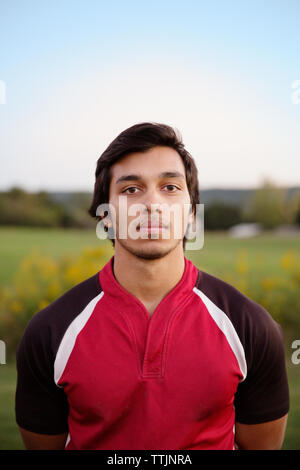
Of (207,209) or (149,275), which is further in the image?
(207,209)

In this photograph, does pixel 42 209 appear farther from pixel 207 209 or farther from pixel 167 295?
pixel 167 295

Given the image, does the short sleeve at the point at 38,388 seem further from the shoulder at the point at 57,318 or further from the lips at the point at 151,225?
the lips at the point at 151,225

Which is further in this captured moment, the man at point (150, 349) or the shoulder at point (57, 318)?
the shoulder at point (57, 318)

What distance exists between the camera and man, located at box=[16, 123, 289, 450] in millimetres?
1491

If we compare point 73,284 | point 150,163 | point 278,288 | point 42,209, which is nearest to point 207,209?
point 278,288

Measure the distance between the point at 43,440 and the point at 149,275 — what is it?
83 centimetres

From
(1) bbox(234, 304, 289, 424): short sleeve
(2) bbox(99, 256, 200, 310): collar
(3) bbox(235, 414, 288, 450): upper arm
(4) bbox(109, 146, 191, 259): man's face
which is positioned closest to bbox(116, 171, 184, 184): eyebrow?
(4) bbox(109, 146, 191, 259): man's face

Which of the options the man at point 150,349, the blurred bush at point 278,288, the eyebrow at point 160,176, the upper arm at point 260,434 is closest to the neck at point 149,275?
the man at point 150,349

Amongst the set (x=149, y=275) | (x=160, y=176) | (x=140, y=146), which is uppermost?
(x=140, y=146)

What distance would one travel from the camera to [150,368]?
1492 mm

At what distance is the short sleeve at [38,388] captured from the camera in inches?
63.7

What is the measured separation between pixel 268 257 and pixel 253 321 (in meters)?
2.85

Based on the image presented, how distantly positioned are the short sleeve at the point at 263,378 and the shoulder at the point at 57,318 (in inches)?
25.3

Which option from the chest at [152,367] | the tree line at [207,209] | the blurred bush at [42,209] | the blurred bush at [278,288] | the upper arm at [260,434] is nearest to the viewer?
the chest at [152,367]
